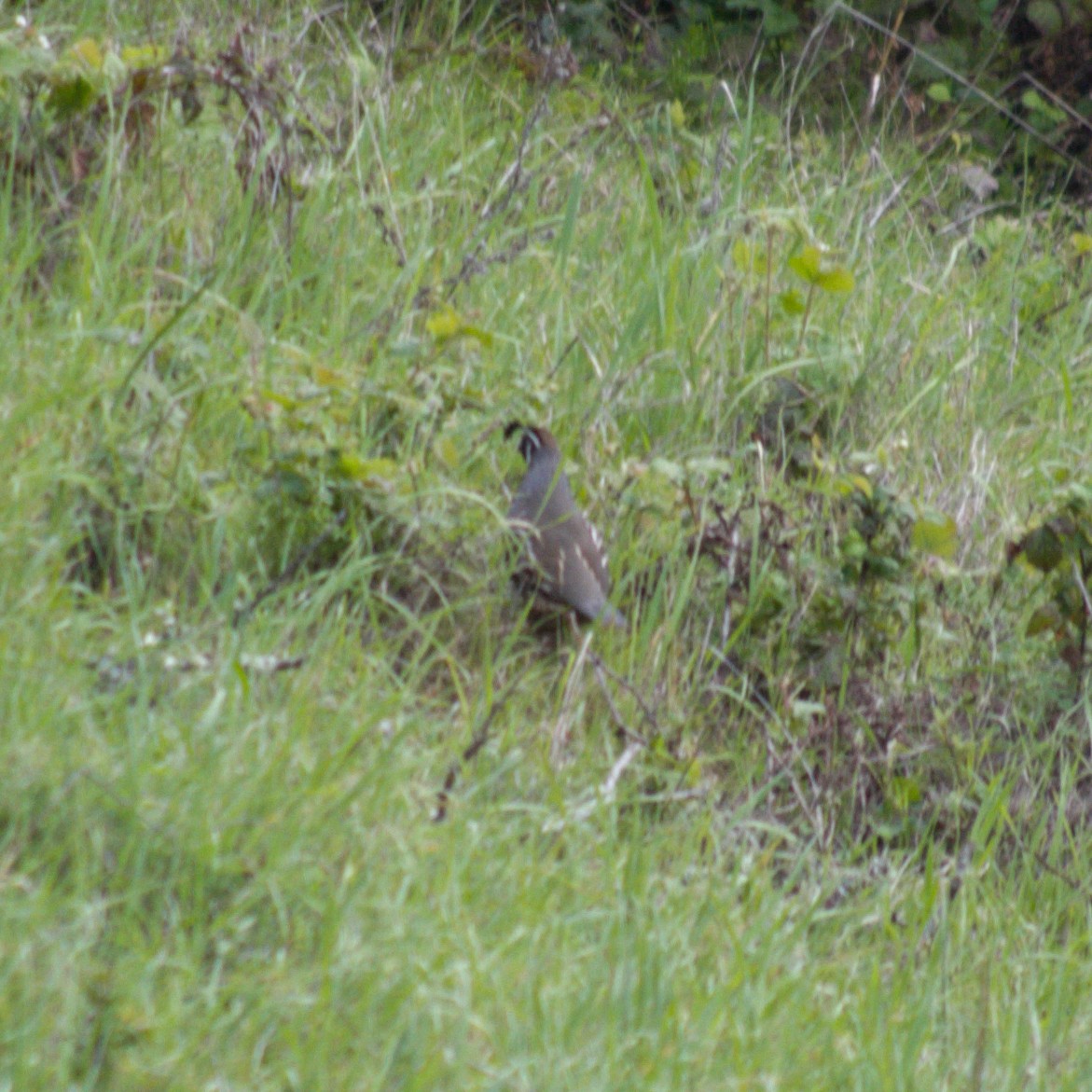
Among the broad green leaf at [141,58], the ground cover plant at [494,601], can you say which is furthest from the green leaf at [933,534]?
the broad green leaf at [141,58]

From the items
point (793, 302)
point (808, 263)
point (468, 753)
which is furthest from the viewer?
point (793, 302)

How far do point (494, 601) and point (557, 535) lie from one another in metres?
0.24

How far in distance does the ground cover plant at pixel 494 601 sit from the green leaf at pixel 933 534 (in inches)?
0.5

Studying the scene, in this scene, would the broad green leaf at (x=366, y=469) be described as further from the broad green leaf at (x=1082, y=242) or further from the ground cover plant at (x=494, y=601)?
the broad green leaf at (x=1082, y=242)

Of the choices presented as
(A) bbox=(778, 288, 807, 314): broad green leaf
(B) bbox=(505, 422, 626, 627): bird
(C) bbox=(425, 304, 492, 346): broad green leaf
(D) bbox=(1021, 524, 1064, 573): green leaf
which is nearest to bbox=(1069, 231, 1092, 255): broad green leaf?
(A) bbox=(778, 288, 807, 314): broad green leaf

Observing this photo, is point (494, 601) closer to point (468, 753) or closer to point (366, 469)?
point (366, 469)

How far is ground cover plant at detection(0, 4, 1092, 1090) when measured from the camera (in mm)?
2500

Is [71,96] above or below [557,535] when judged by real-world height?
above

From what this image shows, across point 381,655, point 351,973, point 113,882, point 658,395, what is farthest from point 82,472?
point 658,395

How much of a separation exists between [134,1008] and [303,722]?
2.35 feet

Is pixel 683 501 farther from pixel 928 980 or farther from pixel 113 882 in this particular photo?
pixel 113 882

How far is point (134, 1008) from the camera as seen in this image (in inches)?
87.3

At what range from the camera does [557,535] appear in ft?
12.7

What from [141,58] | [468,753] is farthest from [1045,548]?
[141,58]
